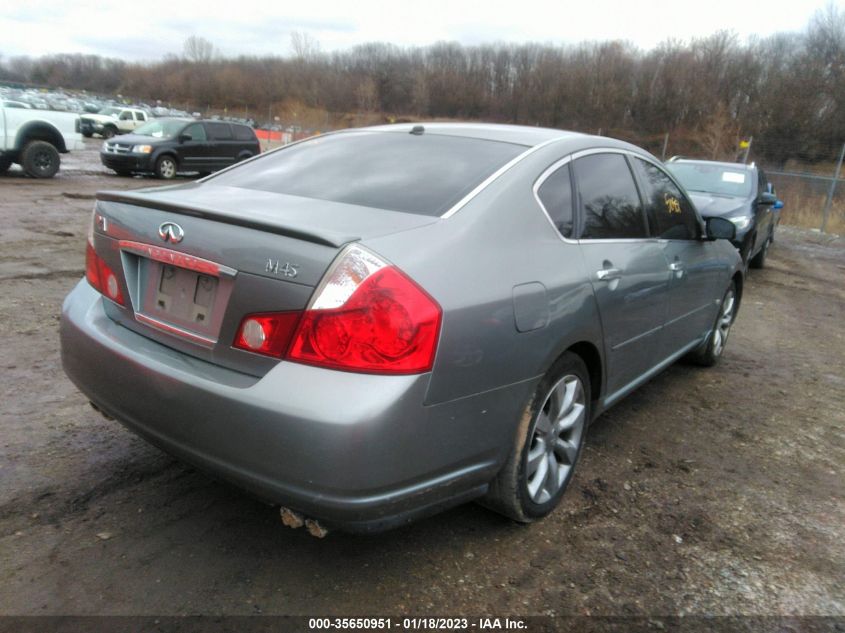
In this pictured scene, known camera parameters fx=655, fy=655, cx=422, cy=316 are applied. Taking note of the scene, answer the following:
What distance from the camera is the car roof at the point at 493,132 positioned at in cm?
312

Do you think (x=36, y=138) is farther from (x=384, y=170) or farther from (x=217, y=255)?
(x=217, y=255)

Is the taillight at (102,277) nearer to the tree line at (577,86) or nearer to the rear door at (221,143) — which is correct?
the rear door at (221,143)

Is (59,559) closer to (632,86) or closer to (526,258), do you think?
(526,258)

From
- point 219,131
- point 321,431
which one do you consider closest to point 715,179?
point 321,431

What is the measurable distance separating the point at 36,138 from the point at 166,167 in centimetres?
326

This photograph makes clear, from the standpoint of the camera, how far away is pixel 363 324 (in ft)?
6.51

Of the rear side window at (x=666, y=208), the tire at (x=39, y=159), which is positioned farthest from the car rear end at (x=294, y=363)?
the tire at (x=39, y=159)

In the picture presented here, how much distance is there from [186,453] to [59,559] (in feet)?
2.24

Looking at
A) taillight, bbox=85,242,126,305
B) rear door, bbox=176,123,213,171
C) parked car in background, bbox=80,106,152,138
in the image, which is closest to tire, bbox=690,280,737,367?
taillight, bbox=85,242,126,305

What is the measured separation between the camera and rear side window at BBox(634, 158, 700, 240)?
12.4 feet

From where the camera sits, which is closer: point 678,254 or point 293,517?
point 293,517

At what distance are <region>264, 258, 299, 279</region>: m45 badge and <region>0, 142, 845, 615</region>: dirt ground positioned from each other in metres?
1.10

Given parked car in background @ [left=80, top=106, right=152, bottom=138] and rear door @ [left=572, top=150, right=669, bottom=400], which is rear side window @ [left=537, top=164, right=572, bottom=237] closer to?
rear door @ [left=572, top=150, right=669, bottom=400]

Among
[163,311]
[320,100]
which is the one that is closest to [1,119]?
[163,311]
